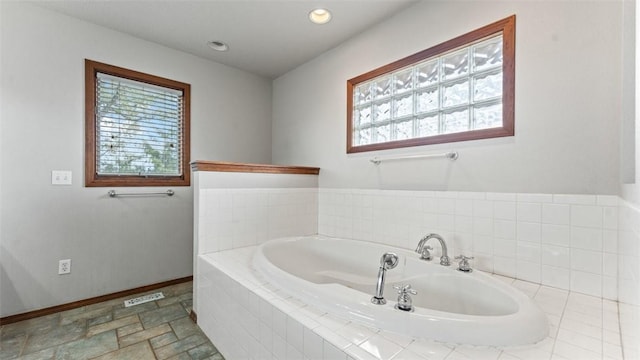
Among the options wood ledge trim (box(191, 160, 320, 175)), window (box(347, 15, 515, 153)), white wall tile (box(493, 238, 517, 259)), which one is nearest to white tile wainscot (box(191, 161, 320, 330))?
wood ledge trim (box(191, 160, 320, 175))

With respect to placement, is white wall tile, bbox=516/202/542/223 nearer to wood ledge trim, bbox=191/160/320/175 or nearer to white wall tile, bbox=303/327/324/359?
white wall tile, bbox=303/327/324/359

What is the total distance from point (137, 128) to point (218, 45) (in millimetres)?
1089

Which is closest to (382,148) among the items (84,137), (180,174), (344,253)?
(344,253)

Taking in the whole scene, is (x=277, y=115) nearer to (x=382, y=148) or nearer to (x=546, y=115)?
Result: (x=382, y=148)

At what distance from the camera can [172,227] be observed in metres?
2.64

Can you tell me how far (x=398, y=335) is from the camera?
3.09ft

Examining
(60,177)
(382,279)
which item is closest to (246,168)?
(60,177)

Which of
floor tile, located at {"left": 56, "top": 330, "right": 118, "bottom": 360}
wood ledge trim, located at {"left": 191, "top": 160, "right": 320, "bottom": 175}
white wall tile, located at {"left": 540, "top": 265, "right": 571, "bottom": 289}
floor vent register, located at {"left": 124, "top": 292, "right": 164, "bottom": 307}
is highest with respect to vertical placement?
wood ledge trim, located at {"left": 191, "top": 160, "right": 320, "bottom": 175}

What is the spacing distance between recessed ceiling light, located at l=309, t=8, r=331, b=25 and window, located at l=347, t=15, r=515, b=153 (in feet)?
1.73

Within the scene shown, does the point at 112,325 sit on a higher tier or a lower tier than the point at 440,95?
lower

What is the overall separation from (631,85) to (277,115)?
2903mm

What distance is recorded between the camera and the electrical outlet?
2.11m

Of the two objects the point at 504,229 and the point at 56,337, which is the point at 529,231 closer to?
the point at 504,229

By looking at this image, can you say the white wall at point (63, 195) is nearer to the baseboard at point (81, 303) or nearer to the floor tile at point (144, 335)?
the baseboard at point (81, 303)
